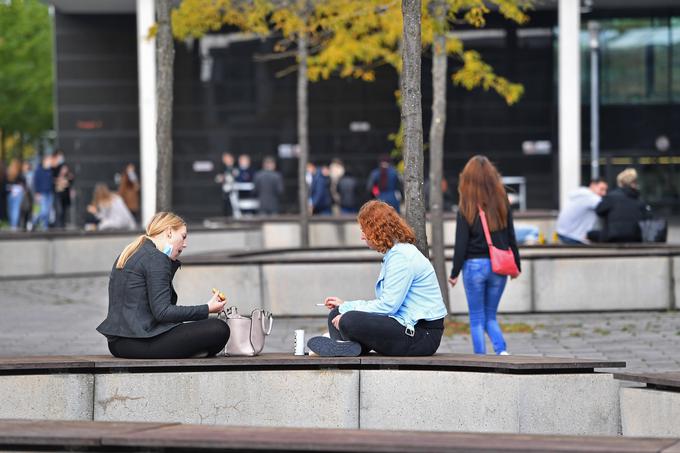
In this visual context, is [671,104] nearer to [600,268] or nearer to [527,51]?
[527,51]

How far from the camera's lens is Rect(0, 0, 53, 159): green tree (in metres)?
66.9

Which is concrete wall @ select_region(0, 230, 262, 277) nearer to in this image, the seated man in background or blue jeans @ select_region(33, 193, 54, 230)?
the seated man in background

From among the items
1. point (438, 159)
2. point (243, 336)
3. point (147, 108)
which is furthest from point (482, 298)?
point (147, 108)

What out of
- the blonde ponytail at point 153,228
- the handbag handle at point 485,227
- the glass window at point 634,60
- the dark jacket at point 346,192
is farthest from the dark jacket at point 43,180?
the blonde ponytail at point 153,228

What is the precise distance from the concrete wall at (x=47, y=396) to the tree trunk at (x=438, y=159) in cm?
618

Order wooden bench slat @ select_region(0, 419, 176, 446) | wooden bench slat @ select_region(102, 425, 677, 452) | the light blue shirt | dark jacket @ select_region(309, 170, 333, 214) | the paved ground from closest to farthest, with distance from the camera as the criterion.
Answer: wooden bench slat @ select_region(102, 425, 677, 452) < wooden bench slat @ select_region(0, 419, 176, 446) < the light blue shirt < the paved ground < dark jacket @ select_region(309, 170, 333, 214)

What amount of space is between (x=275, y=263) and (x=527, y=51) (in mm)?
29140

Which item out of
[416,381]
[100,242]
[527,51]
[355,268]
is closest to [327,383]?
[416,381]

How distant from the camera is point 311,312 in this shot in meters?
15.7

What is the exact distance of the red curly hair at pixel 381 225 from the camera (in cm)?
868

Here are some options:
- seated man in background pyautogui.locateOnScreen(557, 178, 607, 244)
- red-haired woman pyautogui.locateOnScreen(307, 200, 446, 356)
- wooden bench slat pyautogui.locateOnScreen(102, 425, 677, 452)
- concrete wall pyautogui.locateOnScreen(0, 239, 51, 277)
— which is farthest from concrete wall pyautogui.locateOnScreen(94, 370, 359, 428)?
concrete wall pyautogui.locateOnScreen(0, 239, 51, 277)

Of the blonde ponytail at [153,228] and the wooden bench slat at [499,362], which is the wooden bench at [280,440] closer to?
the wooden bench slat at [499,362]

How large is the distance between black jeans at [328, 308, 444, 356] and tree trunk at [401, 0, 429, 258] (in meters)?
2.41

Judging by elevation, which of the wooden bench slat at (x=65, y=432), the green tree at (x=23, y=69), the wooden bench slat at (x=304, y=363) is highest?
the green tree at (x=23, y=69)
